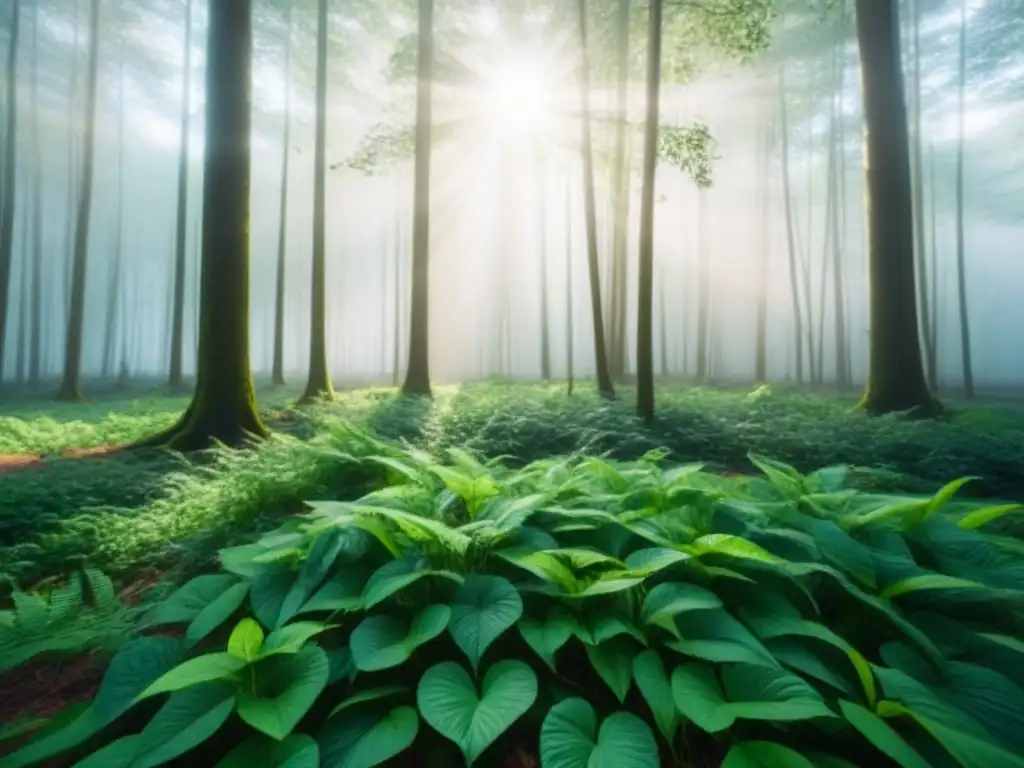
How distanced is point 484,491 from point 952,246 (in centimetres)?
4278

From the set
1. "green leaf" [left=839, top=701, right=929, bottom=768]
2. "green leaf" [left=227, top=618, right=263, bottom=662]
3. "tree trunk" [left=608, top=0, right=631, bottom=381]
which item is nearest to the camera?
"green leaf" [left=839, top=701, right=929, bottom=768]

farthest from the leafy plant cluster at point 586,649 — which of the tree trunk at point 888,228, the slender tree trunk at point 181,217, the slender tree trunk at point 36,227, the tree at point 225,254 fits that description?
the slender tree trunk at point 36,227

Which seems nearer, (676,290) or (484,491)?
(484,491)

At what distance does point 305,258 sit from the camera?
3753 cm

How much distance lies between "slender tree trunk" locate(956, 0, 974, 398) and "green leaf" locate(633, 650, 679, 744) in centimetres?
1901

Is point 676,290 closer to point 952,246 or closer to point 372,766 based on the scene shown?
point 952,246

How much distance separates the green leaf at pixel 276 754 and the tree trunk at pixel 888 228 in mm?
8594

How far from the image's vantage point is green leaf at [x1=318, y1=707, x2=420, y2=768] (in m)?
1.38

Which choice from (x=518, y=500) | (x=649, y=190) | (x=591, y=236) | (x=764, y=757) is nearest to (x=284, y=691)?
(x=518, y=500)

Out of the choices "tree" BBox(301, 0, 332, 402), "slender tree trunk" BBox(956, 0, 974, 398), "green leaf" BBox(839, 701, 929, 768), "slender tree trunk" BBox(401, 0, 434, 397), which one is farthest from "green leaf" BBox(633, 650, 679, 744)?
"slender tree trunk" BBox(956, 0, 974, 398)

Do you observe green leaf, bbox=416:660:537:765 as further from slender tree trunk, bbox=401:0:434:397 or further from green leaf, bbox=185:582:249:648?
slender tree trunk, bbox=401:0:434:397

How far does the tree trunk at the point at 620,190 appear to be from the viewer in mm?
12148

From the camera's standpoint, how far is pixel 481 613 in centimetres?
172

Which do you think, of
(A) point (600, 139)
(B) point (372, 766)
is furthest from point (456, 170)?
(B) point (372, 766)
